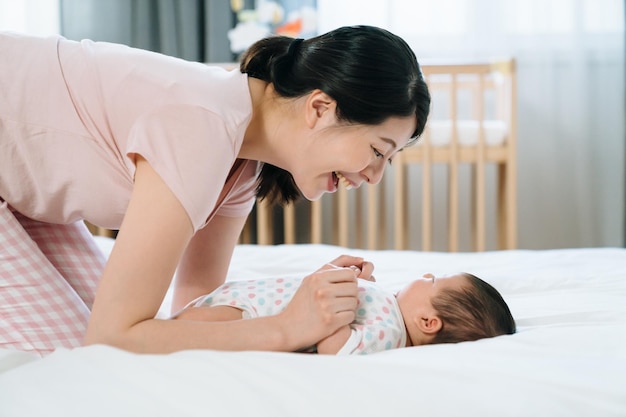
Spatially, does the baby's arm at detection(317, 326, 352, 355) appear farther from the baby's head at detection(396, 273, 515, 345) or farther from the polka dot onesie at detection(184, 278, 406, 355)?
the baby's head at detection(396, 273, 515, 345)

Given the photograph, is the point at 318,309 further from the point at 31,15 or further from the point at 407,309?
the point at 31,15

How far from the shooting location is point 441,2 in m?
3.36

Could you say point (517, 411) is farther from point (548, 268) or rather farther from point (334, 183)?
point (548, 268)

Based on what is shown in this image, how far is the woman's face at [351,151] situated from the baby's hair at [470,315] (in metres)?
0.24

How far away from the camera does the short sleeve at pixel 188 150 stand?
3.31ft

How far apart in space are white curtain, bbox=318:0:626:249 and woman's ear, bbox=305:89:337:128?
226 cm

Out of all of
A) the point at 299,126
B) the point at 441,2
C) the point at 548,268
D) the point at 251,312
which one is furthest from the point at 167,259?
the point at 441,2

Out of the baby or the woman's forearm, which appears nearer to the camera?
the woman's forearm

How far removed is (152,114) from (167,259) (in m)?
0.21

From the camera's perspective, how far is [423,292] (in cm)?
121

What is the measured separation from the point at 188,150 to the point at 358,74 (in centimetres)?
29

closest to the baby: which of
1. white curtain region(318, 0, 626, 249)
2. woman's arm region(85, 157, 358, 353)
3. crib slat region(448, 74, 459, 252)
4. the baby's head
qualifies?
the baby's head

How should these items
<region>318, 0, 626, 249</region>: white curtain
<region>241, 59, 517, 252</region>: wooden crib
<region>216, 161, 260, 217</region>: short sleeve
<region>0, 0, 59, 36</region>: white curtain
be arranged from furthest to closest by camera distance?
<region>318, 0, 626, 249</region>: white curtain → <region>0, 0, 59, 36</region>: white curtain → <region>241, 59, 517, 252</region>: wooden crib → <region>216, 161, 260, 217</region>: short sleeve

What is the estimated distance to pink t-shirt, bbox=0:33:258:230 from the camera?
3.51ft
